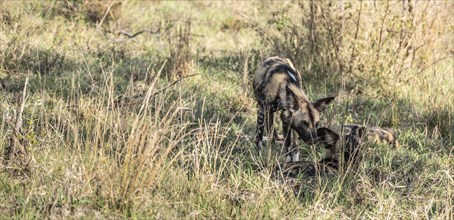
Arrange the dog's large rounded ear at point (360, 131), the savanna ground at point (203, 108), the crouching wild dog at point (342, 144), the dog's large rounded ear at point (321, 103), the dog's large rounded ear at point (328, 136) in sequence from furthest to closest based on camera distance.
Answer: the dog's large rounded ear at point (321, 103) → the dog's large rounded ear at point (360, 131) → the dog's large rounded ear at point (328, 136) → the crouching wild dog at point (342, 144) → the savanna ground at point (203, 108)

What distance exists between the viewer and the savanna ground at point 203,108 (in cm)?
442

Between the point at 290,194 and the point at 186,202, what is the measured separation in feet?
2.47

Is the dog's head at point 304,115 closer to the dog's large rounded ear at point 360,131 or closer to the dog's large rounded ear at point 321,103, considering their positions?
the dog's large rounded ear at point 321,103

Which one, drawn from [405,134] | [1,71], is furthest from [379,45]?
[1,71]

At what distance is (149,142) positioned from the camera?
4336 millimetres

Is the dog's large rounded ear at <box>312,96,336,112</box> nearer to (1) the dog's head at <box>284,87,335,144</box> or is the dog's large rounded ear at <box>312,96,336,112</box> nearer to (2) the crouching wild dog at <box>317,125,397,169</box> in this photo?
(1) the dog's head at <box>284,87,335,144</box>

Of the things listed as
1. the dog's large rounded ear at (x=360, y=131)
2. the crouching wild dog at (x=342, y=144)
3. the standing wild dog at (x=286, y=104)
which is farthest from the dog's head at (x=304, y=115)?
the dog's large rounded ear at (x=360, y=131)

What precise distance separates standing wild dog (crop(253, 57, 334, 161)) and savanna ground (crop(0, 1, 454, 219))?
267mm

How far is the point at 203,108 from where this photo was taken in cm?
611

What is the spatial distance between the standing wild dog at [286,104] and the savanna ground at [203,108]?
267 millimetres

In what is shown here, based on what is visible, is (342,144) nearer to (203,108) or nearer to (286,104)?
(286,104)

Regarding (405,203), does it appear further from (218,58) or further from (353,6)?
(218,58)

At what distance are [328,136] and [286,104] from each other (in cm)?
71

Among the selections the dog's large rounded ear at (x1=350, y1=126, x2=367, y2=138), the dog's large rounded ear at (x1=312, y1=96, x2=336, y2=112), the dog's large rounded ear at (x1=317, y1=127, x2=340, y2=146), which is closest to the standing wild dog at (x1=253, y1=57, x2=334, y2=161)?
the dog's large rounded ear at (x1=312, y1=96, x2=336, y2=112)
